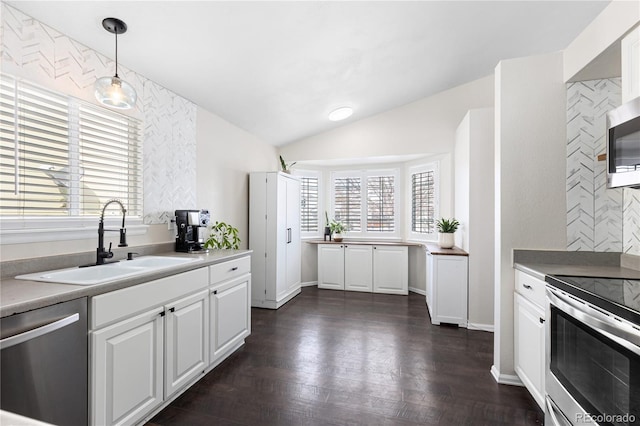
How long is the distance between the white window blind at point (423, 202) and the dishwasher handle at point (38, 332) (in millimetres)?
4316

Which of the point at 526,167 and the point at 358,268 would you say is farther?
the point at 358,268

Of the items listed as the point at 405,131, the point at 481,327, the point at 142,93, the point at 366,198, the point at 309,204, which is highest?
the point at 405,131

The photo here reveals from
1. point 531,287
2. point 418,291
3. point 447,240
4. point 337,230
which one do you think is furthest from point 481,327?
point 337,230

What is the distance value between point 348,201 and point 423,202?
129 centimetres

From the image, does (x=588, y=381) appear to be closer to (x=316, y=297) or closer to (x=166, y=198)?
(x=166, y=198)

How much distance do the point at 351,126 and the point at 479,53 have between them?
77.4 inches

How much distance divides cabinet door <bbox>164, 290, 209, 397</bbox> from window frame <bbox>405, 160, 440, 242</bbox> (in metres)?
3.47

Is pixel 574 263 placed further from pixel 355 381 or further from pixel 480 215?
pixel 355 381

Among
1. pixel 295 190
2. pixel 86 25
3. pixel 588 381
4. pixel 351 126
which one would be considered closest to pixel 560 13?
pixel 351 126

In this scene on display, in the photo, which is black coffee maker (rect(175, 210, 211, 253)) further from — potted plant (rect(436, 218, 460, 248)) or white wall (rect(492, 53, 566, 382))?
potted plant (rect(436, 218, 460, 248))

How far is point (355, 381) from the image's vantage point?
2217 millimetres

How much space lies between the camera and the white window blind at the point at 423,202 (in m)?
4.56

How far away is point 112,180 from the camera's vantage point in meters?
2.26

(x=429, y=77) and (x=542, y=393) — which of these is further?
(x=429, y=77)
